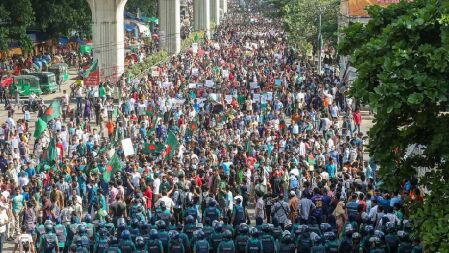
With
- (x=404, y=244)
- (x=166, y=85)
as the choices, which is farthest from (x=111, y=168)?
(x=166, y=85)

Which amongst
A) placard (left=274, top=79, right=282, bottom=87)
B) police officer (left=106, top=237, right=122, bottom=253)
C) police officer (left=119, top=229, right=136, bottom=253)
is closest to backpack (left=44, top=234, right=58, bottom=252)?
police officer (left=106, top=237, right=122, bottom=253)

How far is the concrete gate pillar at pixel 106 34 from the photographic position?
50.4 meters

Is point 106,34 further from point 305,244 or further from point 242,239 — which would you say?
point 305,244

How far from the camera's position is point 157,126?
3048 centimetres

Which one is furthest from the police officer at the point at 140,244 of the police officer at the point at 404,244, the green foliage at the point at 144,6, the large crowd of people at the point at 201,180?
the green foliage at the point at 144,6

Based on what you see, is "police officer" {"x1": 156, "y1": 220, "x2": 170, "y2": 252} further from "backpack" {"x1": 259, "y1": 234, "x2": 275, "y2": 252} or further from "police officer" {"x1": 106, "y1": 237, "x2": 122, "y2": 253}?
"backpack" {"x1": 259, "y1": 234, "x2": 275, "y2": 252}

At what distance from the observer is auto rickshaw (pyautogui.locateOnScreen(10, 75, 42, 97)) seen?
4378 centimetres

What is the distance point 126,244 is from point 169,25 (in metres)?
48.4

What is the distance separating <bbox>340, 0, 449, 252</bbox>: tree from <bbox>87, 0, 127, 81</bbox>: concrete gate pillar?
35.5 m

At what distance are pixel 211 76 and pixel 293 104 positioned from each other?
27.0ft

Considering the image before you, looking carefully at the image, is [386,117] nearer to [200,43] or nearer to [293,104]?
[293,104]

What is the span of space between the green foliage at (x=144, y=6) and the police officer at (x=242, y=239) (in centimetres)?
6306

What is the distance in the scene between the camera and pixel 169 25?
214 feet

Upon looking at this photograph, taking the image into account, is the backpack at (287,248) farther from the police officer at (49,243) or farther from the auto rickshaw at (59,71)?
the auto rickshaw at (59,71)
